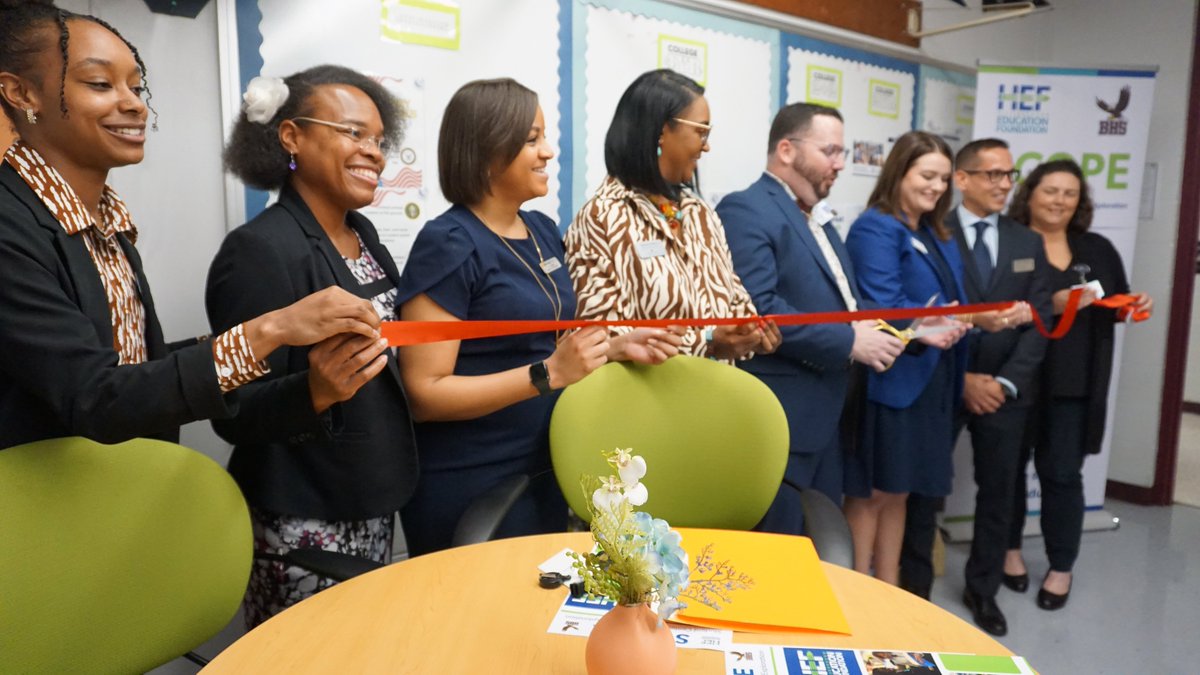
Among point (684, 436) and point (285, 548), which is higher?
point (684, 436)

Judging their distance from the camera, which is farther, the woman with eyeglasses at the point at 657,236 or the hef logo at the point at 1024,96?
the hef logo at the point at 1024,96

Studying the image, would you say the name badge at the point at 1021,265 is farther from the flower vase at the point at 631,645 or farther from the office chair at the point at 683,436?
the flower vase at the point at 631,645

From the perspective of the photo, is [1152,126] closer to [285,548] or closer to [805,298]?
[805,298]

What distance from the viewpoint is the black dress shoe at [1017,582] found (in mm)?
3443

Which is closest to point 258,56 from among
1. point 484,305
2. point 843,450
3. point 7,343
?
point 484,305

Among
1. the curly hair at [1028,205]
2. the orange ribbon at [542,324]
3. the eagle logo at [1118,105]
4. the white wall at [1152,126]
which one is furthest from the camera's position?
the white wall at [1152,126]

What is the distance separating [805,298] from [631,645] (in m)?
1.96

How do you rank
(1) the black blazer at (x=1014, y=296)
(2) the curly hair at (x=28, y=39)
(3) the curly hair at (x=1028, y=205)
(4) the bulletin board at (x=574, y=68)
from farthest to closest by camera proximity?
(3) the curly hair at (x=1028, y=205)
(1) the black blazer at (x=1014, y=296)
(4) the bulletin board at (x=574, y=68)
(2) the curly hair at (x=28, y=39)

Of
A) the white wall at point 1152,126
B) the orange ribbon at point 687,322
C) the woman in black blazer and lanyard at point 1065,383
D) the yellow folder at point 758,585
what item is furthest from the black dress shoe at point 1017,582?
the yellow folder at point 758,585

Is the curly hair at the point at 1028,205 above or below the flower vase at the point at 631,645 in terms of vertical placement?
above

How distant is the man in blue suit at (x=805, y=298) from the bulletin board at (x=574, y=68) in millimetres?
674

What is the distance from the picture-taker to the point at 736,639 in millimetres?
1124

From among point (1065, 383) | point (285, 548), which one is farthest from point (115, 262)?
point (1065, 383)

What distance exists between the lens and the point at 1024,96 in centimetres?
398
